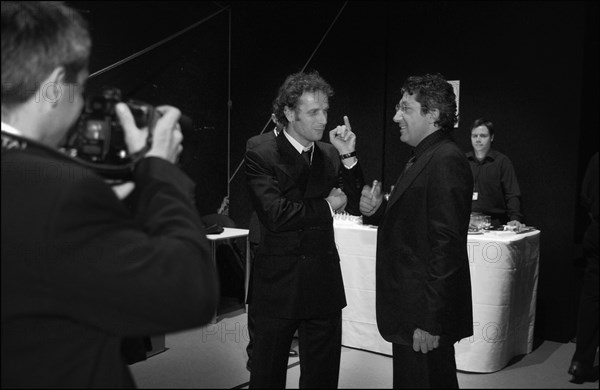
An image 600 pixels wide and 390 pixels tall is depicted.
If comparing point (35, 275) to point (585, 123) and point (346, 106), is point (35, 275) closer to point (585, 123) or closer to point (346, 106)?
point (585, 123)

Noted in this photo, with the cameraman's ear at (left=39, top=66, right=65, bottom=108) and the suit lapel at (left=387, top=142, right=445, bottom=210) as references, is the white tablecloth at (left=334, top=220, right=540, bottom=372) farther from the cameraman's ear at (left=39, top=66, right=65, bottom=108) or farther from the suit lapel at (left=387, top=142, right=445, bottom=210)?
the cameraman's ear at (left=39, top=66, right=65, bottom=108)

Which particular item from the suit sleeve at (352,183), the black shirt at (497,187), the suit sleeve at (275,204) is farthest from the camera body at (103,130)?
the black shirt at (497,187)

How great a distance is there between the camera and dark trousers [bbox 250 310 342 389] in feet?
6.53

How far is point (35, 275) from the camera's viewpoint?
650mm

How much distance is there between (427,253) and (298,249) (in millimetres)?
470

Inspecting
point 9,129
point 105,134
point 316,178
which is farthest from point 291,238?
point 9,129

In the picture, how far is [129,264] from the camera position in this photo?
26.0 inches

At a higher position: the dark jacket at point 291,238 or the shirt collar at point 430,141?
the shirt collar at point 430,141

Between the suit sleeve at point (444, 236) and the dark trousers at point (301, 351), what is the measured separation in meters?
0.41

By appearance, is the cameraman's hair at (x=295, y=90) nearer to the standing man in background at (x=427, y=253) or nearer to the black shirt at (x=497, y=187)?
the standing man in background at (x=427, y=253)

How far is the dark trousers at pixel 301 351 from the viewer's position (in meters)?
1.99

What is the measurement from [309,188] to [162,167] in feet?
4.58

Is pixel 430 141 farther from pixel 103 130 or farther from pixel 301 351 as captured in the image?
pixel 103 130

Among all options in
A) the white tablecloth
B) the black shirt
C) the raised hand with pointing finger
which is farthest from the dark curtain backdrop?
the raised hand with pointing finger
